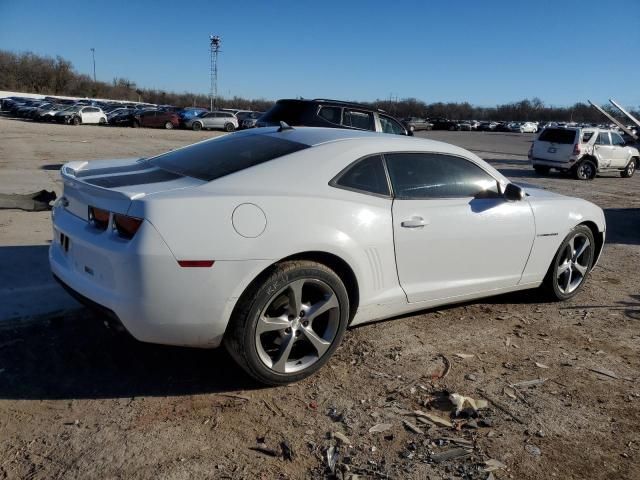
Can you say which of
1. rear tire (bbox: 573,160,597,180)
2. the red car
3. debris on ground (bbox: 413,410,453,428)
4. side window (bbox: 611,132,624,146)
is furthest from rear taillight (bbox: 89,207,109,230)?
the red car

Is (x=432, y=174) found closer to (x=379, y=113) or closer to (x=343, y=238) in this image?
(x=343, y=238)

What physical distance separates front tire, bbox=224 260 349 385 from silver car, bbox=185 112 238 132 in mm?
40731

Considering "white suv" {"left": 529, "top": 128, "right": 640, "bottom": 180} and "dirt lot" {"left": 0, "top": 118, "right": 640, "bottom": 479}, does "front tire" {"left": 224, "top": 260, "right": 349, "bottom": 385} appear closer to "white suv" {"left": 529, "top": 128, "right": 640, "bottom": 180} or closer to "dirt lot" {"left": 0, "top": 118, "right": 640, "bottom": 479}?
"dirt lot" {"left": 0, "top": 118, "right": 640, "bottom": 479}

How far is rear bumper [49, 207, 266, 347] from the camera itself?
2834mm

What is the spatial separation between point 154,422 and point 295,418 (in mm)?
744

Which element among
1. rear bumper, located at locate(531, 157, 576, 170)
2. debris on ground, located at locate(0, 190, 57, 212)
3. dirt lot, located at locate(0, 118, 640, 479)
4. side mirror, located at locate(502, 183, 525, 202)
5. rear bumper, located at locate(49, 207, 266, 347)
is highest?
side mirror, located at locate(502, 183, 525, 202)

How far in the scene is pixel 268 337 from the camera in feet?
11.1

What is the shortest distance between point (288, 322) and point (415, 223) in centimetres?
114

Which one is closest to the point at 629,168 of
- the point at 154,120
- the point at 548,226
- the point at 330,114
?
the point at 330,114

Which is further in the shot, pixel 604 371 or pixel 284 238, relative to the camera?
pixel 604 371

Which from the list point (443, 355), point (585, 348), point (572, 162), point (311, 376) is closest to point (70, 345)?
point (311, 376)

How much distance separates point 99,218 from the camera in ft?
10.2

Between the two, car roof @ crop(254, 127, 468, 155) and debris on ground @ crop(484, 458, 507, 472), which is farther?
car roof @ crop(254, 127, 468, 155)

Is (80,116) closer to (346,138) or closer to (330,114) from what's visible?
(330,114)
